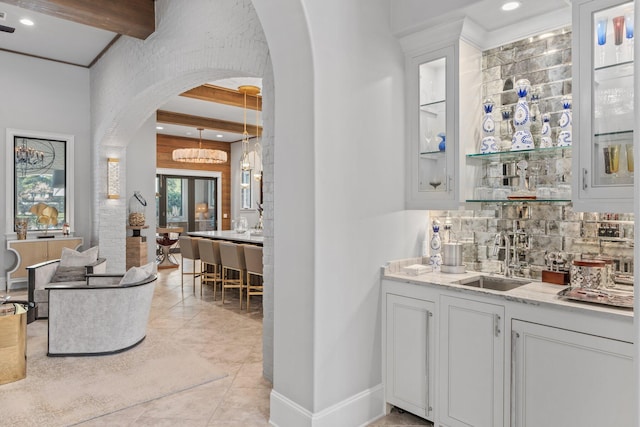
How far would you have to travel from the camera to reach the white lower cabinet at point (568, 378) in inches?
71.1

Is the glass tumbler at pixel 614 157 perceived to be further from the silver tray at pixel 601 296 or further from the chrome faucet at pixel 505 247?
the chrome faucet at pixel 505 247

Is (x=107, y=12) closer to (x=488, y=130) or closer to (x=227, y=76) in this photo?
(x=227, y=76)

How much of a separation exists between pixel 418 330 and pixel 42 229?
6512mm

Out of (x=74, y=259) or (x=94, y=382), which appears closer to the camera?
(x=94, y=382)

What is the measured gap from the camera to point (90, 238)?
6961 millimetres

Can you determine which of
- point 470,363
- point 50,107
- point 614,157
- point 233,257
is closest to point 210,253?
point 233,257

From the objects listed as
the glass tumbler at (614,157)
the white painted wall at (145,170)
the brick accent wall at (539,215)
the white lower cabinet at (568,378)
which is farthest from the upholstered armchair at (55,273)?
the glass tumbler at (614,157)

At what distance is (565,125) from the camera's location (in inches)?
96.6

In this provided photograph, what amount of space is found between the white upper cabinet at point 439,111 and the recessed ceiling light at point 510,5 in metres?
0.26

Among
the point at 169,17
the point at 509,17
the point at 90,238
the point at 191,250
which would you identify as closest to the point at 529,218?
the point at 509,17

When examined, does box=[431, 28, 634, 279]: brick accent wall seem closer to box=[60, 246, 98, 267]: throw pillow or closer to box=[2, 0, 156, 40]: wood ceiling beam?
box=[2, 0, 156, 40]: wood ceiling beam

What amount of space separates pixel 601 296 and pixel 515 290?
401 millimetres

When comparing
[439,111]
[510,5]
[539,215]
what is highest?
[510,5]

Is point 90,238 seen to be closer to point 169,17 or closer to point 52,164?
point 52,164
